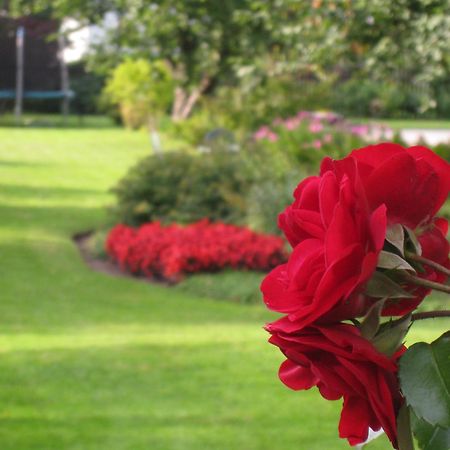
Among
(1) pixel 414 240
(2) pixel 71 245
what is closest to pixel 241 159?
(2) pixel 71 245

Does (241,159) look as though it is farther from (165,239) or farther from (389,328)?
(389,328)

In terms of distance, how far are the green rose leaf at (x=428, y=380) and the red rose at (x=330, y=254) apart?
66 mm

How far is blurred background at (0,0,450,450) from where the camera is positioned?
5469 mm

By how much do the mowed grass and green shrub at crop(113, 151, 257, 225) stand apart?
2034mm

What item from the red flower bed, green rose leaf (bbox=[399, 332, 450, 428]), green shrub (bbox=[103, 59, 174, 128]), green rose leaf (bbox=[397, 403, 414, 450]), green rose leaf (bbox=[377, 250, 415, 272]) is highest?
green rose leaf (bbox=[377, 250, 415, 272])

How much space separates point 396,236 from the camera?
0.88m

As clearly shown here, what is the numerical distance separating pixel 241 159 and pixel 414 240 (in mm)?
14491

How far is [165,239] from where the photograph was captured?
13.1m

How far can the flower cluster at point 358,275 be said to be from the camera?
0.83 metres

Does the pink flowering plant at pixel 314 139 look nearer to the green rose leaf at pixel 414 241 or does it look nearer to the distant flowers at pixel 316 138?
the distant flowers at pixel 316 138

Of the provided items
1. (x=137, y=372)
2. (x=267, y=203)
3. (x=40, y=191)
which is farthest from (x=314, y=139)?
(x=137, y=372)

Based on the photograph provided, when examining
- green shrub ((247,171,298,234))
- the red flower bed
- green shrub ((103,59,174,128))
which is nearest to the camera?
the red flower bed

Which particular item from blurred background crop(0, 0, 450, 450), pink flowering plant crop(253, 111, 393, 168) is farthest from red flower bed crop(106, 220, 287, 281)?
pink flowering plant crop(253, 111, 393, 168)

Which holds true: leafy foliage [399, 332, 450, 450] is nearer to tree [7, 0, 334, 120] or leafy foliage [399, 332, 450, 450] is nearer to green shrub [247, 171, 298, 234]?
tree [7, 0, 334, 120]
